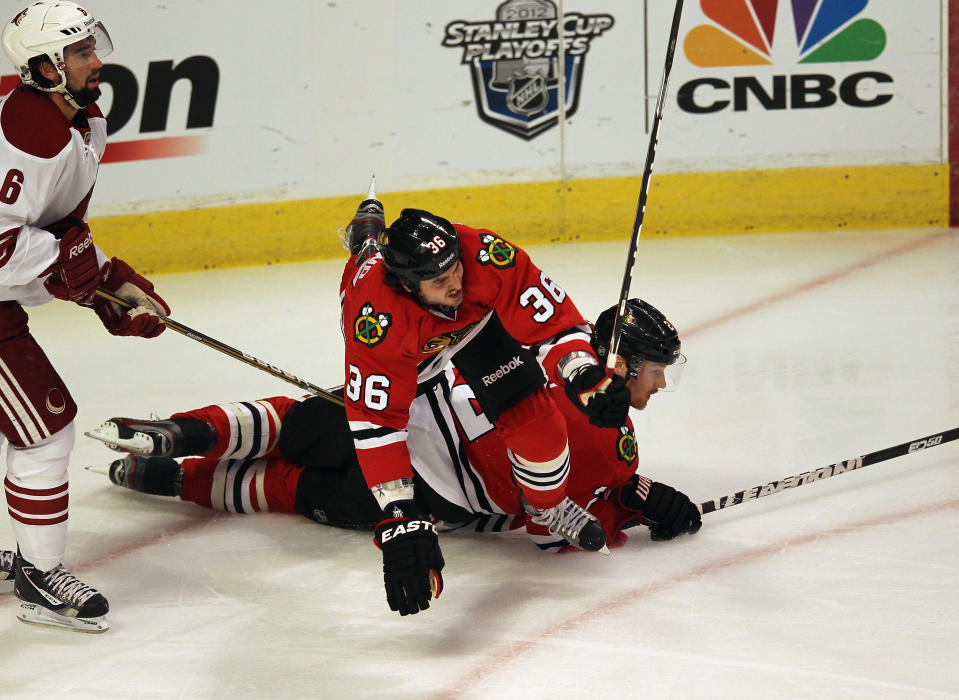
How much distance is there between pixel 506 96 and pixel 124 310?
141 inches

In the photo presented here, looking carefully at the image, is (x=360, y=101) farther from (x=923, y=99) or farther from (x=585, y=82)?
(x=923, y=99)

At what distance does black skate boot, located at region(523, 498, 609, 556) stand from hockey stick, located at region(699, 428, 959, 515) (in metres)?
0.38

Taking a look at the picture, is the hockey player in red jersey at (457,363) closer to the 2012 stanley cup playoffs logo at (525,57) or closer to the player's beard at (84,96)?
the player's beard at (84,96)

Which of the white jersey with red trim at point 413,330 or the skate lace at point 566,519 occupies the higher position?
the white jersey with red trim at point 413,330

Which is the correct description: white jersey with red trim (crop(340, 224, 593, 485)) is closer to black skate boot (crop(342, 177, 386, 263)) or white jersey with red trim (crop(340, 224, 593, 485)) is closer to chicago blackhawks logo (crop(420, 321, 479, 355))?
chicago blackhawks logo (crop(420, 321, 479, 355))

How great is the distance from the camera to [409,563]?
2.42 meters

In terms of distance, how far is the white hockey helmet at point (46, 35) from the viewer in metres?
2.57

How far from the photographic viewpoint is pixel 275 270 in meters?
6.16

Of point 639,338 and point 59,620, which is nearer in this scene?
point 59,620

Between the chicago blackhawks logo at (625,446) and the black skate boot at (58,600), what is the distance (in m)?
1.21

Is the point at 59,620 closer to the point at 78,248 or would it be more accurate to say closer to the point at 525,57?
the point at 78,248

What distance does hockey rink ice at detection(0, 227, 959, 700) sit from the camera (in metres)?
2.47

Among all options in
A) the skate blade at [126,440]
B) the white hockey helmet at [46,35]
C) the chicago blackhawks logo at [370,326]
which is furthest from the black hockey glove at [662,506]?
the white hockey helmet at [46,35]

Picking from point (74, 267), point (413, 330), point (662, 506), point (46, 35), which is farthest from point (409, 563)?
point (46, 35)
